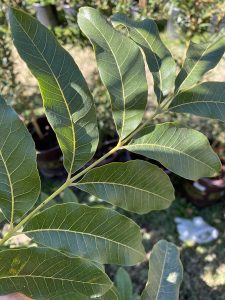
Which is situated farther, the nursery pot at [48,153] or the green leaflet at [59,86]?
the nursery pot at [48,153]

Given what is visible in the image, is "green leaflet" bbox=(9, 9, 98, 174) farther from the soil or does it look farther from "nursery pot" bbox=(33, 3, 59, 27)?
"nursery pot" bbox=(33, 3, 59, 27)

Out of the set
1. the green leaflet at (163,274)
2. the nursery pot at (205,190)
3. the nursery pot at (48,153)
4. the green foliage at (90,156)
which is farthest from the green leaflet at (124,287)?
the nursery pot at (48,153)

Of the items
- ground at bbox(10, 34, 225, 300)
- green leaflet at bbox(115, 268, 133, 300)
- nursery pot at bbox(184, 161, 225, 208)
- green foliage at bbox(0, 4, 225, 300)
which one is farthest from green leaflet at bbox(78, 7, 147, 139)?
nursery pot at bbox(184, 161, 225, 208)

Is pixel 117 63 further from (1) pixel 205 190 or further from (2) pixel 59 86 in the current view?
(1) pixel 205 190

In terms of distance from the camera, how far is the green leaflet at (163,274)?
40.2 inches

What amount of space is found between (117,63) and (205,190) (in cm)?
201

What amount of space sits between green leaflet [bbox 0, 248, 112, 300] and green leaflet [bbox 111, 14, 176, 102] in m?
0.39

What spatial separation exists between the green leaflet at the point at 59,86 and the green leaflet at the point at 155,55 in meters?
0.18

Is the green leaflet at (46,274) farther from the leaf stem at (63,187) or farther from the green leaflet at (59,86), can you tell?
the green leaflet at (59,86)

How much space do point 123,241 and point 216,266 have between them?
6.17 ft

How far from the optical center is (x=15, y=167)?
671mm

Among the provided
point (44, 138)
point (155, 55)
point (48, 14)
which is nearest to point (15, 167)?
point (155, 55)

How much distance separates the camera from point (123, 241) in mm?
795

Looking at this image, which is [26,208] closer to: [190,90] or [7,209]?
[7,209]
